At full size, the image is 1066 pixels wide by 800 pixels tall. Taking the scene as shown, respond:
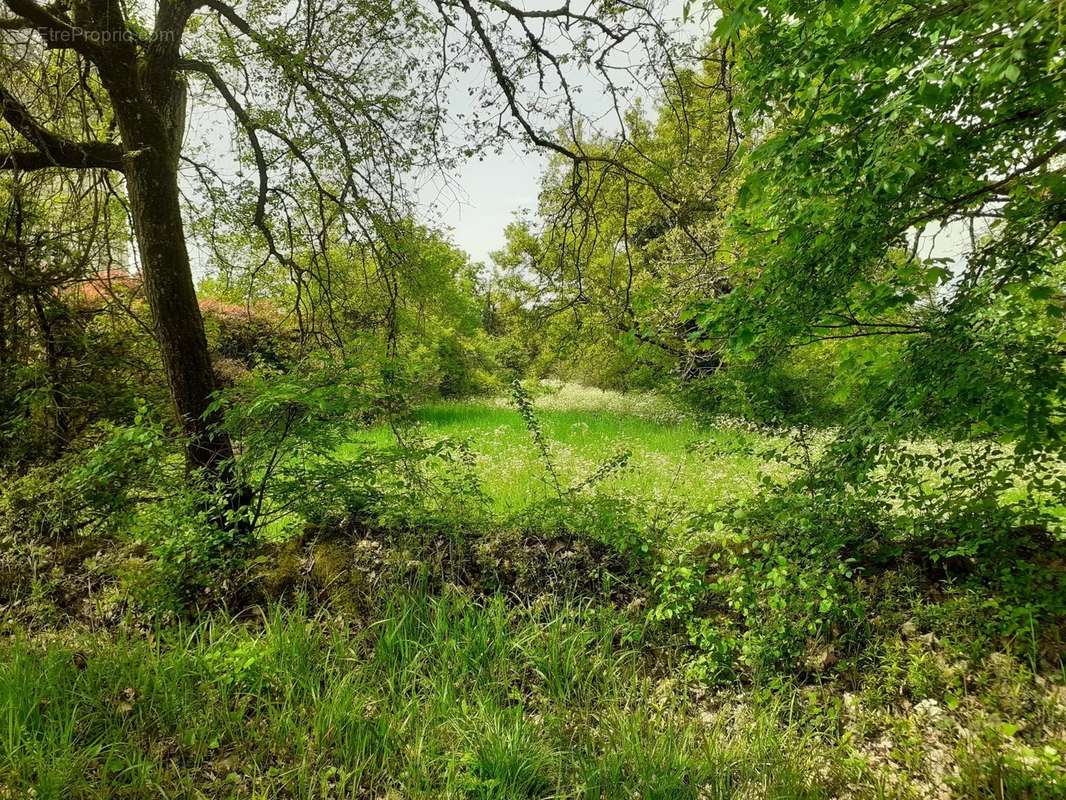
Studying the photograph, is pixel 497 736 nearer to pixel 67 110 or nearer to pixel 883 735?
pixel 883 735

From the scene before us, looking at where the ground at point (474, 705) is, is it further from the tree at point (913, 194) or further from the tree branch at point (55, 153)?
the tree branch at point (55, 153)

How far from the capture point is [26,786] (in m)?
2.15

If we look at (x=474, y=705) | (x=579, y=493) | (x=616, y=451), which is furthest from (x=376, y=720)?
(x=616, y=451)

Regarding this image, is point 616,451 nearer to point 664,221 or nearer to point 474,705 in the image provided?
point 664,221

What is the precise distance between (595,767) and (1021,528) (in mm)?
2925

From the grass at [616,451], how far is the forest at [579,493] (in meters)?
0.73

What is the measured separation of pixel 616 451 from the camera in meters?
8.23

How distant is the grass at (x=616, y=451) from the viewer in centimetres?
540

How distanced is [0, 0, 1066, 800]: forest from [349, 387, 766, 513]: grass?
73 cm

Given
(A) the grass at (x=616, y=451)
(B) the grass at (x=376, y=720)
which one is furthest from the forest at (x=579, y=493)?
(A) the grass at (x=616, y=451)

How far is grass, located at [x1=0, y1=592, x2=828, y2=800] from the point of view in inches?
91.8

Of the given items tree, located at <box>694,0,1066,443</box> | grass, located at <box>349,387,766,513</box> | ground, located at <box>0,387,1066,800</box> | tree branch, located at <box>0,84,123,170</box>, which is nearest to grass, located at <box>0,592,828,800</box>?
ground, located at <box>0,387,1066,800</box>

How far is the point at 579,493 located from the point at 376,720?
2.82 meters

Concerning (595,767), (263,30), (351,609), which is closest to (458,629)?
(351,609)
